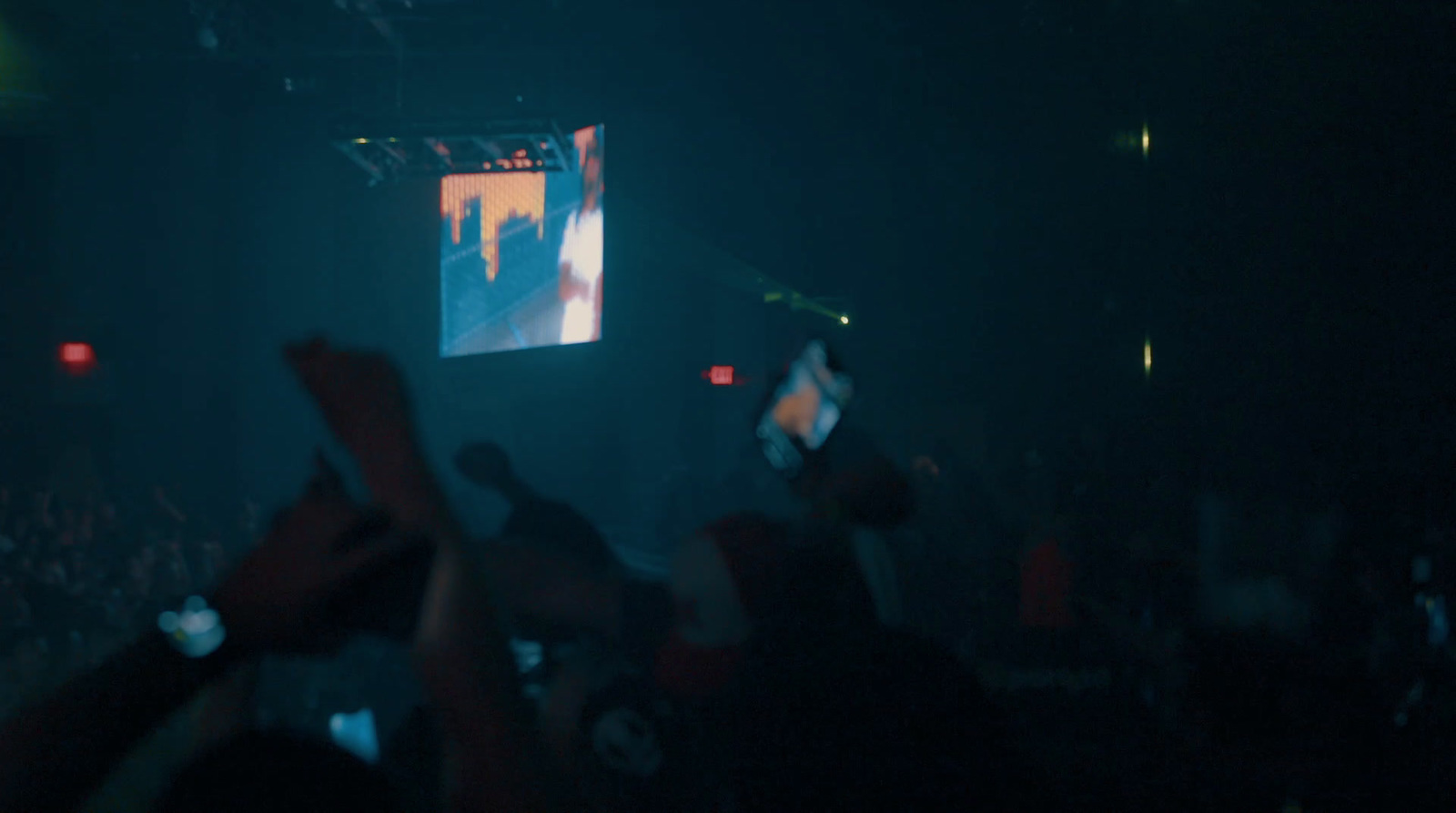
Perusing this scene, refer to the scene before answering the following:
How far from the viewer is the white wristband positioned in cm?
43

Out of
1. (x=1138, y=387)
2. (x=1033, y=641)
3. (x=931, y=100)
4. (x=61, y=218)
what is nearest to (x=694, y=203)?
(x=931, y=100)

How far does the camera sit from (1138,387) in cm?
424

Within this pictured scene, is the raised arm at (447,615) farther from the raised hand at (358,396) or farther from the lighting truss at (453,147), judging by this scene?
the lighting truss at (453,147)

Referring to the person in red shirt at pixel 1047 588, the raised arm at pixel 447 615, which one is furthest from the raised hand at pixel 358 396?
the person in red shirt at pixel 1047 588

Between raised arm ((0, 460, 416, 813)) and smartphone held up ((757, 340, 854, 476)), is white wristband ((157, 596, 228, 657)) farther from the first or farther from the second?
smartphone held up ((757, 340, 854, 476))

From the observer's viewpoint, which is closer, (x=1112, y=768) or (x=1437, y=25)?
(x=1112, y=768)

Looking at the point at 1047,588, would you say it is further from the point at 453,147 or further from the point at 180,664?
the point at 453,147

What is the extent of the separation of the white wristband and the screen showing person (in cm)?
338

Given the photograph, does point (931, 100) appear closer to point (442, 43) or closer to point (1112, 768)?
point (442, 43)

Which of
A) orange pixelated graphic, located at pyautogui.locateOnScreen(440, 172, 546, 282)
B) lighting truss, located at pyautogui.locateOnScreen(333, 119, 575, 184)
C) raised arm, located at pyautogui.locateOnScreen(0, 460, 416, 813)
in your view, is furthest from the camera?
orange pixelated graphic, located at pyautogui.locateOnScreen(440, 172, 546, 282)

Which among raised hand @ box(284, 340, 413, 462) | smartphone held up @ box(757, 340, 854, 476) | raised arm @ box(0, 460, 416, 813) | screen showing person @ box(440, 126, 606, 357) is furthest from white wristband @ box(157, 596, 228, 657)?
screen showing person @ box(440, 126, 606, 357)

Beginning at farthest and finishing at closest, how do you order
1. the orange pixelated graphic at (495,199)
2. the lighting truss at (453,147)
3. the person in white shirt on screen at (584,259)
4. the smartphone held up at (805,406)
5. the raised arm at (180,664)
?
the orange pixelated graphic at (495,199)
the person in white shirt on screen at (584,259)
the lighting truss at (453,147)
the smartphone held up at (805,406)
the raised arm at (180,664)

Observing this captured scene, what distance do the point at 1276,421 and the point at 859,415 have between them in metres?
2.41

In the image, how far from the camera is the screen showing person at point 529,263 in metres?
3.77
